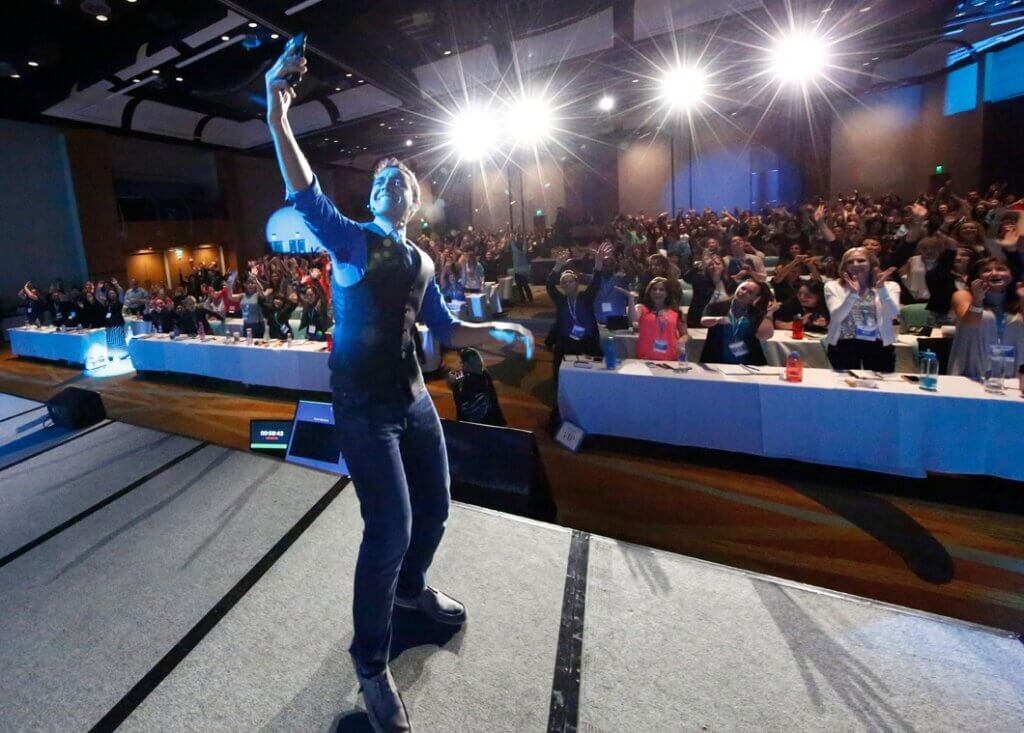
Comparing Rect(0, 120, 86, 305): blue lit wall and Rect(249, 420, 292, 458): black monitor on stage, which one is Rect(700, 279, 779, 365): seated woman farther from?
Rect(0, 120, 86, 305): blue lit wall

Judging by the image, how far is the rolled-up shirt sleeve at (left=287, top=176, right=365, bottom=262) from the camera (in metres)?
1.20

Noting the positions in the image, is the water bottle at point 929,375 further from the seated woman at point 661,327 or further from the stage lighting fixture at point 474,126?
the stage lighting fixture at point 474,126

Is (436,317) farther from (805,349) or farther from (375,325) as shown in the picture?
(805,349)

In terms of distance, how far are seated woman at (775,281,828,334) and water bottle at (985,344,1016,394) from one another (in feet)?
5.35

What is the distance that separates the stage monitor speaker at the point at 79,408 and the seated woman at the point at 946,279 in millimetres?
7594

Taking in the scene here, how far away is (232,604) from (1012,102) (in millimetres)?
15865

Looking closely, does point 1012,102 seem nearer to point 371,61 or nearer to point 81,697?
point 371,61

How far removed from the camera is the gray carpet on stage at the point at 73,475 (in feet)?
8.42

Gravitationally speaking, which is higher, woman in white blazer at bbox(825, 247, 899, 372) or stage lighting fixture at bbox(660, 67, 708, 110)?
stage lighting fixture at bbox(660, 67, 708, 110)

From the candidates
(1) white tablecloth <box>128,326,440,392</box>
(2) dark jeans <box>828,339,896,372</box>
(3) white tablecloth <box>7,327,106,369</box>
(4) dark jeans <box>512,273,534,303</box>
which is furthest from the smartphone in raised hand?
(4) dark jeans <box>512,273,534,303</box>

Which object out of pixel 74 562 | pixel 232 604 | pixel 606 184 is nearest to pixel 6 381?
pixel 74 562

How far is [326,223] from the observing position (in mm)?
1228

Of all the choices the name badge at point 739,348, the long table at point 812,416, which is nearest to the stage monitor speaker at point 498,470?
the long table at point 812,416

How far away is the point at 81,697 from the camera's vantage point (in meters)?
1.49
